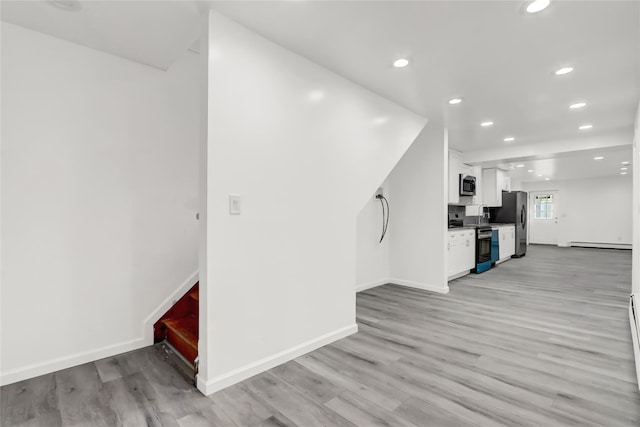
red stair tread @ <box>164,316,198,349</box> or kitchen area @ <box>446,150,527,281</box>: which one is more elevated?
kitchen area @ <box>446,150,527,281</box>

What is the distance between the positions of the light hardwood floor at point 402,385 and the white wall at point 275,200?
0.76 ft

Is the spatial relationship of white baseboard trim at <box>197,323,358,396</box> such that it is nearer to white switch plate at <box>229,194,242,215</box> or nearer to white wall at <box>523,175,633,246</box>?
white switch plate at <box>229,194,242,215</box>

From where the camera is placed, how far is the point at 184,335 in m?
2.38

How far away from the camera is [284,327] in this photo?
2330mm

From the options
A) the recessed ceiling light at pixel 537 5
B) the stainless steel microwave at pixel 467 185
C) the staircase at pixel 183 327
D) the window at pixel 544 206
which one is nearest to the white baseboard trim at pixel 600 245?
the window at pixel 544 206

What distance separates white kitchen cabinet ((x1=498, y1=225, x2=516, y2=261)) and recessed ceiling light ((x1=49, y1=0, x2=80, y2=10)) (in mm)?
7391

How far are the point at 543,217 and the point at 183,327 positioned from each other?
12.6m

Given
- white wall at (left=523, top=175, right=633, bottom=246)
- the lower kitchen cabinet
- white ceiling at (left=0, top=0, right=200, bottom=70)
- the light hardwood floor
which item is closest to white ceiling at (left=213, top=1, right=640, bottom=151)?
white ceiling at (left=0, top=0, right=200, bottom=70)

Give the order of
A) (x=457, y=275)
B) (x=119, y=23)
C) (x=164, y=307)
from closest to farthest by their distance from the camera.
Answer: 1. (x=119, y=23)
2. (x=164, y=307)
3. (x=457, y=275)

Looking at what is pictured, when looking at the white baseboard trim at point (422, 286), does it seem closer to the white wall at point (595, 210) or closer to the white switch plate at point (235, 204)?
the white switch plate at point (235, 204)

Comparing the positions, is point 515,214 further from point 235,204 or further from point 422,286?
point 235,204

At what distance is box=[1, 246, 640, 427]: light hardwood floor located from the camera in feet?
5.54

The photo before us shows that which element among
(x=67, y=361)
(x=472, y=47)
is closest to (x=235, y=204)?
(x=67, y=361)

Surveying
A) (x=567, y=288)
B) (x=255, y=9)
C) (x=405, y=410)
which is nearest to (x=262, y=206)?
(x=255, y=9)
